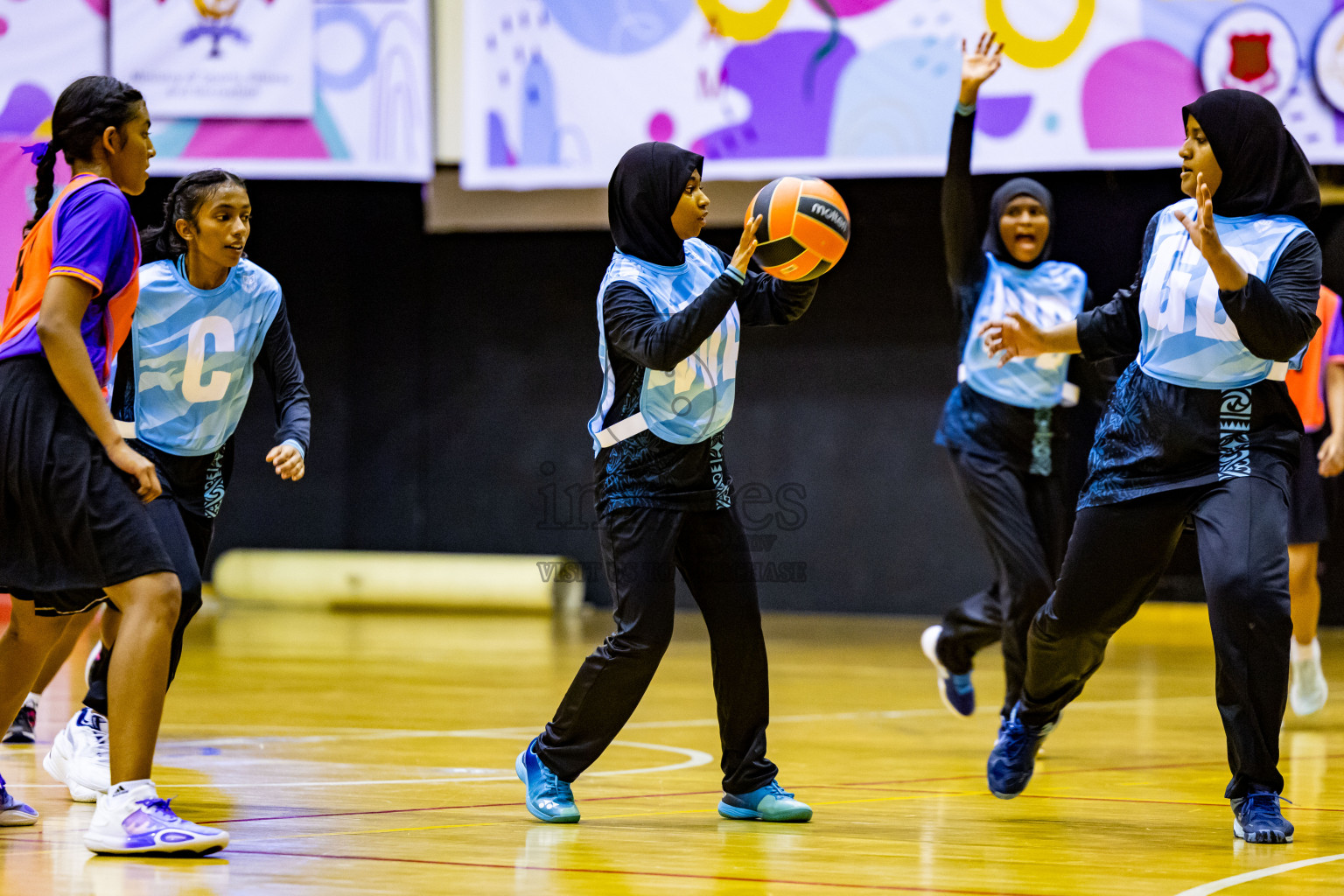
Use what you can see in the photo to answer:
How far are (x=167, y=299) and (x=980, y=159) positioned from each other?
17.4ft

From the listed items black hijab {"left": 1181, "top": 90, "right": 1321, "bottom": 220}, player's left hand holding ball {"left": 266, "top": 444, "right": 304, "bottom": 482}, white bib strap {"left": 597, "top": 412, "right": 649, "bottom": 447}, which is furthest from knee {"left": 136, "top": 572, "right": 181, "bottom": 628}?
black hijab {"left": 1181, "top": 90, "right": 1321, "bottom": 220}

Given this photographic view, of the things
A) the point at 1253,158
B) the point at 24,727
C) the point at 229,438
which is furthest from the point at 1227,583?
the point at 24,727

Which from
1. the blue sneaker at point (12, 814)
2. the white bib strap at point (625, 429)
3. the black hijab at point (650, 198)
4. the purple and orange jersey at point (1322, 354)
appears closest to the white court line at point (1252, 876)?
the white bib strap at point (625, 429)

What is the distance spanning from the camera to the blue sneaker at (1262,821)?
3697mm

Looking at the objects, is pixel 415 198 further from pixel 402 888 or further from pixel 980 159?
pixel 402 888

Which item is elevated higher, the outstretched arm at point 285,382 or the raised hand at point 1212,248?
the raised hand at point 1212,248

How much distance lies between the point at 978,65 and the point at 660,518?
74.9 inches

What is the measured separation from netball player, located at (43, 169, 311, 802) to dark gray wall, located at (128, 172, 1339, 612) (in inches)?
263

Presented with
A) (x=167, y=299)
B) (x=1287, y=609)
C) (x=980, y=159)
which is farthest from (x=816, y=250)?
(x=980, y=159)

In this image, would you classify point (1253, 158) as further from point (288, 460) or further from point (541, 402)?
point (541, 402)

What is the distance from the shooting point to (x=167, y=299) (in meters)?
4.36

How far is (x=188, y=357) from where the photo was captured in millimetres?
4328

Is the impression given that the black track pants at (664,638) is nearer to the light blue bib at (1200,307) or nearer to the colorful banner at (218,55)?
the light blue bib at (1200,307)

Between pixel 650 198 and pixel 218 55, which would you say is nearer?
pixel 650 198
